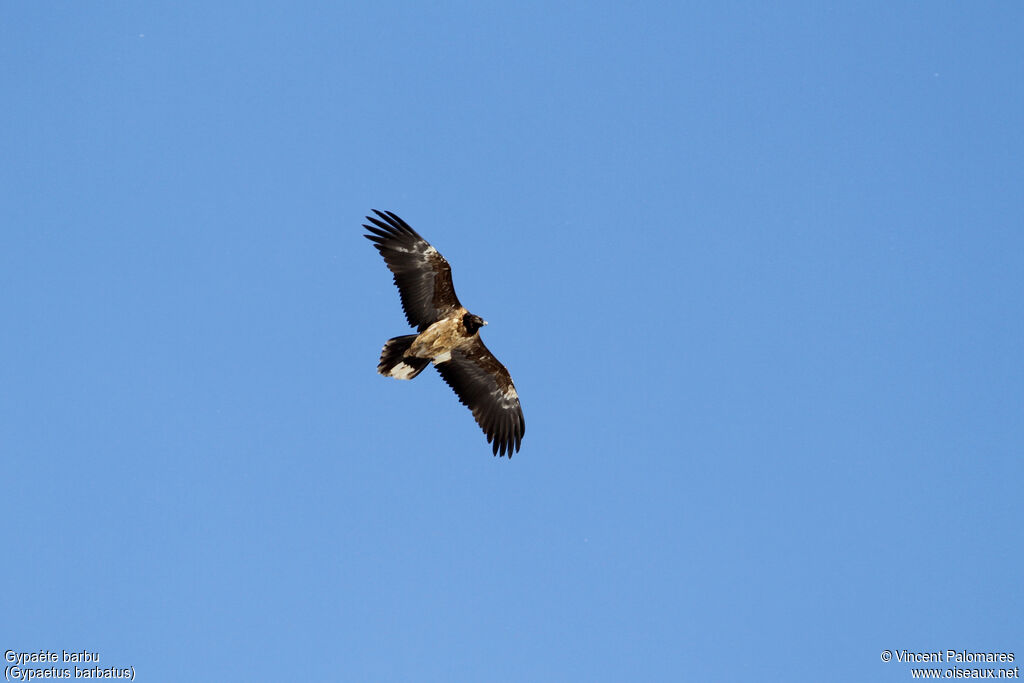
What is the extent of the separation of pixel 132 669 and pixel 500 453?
767 cm

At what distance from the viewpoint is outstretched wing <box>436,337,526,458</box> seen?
2030 centimetres

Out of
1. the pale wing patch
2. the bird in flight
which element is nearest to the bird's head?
the bird in flight

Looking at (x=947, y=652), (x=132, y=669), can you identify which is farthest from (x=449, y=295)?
(x=947, y=652)

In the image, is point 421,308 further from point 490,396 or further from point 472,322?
point 490,396

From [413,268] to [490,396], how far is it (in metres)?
3.14

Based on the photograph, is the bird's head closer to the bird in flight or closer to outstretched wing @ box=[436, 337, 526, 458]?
the bird in flight

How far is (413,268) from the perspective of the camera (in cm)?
1923

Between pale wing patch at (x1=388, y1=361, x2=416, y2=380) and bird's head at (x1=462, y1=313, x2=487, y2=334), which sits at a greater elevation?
bird's head at (x1=462, y1=313, x2=487, y2=334)

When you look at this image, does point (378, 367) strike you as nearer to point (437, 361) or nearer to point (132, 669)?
point (437, 361)

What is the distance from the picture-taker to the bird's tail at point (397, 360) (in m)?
18.8

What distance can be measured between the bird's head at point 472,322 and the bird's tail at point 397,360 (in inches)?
39.9

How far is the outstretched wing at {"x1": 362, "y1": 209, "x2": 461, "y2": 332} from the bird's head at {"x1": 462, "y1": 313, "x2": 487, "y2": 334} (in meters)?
0.40

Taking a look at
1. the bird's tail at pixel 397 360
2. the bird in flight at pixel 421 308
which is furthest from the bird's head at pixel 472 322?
the bird's tail at pixel 397 360

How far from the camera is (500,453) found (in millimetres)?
20344
